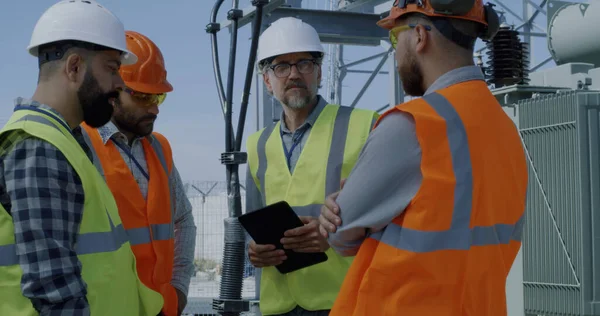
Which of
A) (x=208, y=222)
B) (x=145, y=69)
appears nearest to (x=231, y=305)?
(x=145, y=69)

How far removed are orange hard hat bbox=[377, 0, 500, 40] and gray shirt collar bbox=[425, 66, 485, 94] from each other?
0.17 m

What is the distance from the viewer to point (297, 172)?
375cm

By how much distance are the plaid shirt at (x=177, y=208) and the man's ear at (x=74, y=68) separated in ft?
2.80

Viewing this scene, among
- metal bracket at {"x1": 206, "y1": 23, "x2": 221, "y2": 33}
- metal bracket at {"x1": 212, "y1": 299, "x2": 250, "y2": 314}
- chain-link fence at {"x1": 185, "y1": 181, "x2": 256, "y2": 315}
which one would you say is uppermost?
metal bracket at {"x1": 206, "y1": 23, "x2": 221, "y2": 33}

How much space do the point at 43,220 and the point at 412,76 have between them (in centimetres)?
126

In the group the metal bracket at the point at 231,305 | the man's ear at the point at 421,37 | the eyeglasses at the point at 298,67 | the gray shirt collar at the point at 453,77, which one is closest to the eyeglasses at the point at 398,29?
the man's ear at the point at 421,37

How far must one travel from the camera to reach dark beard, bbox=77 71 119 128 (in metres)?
2.74

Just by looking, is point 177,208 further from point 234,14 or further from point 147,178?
point 234,14

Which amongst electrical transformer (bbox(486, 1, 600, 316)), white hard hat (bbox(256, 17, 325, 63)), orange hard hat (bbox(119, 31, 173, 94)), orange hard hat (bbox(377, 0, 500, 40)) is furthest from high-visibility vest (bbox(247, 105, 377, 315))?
electrical transformer (bbox(486, 1, 600, 316))

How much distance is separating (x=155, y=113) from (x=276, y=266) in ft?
3.25

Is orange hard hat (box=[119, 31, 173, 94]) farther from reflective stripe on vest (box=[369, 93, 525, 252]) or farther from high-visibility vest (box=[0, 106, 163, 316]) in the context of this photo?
reflective stripe on vest (box=[369, 93, 525, 252])

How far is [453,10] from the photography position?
240 centimetres

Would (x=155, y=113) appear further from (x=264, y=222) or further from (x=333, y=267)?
(x=333, y=267)

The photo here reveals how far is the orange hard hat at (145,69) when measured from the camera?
3846 mm
